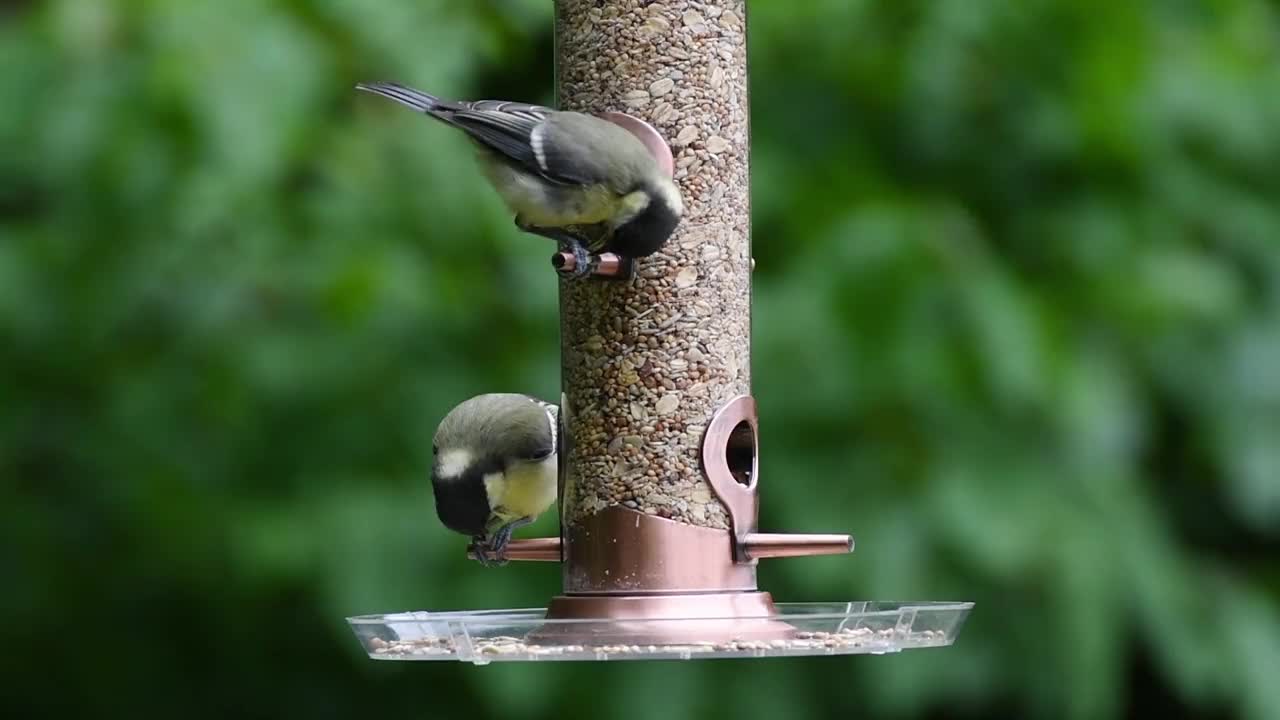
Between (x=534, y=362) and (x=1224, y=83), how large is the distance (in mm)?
2400

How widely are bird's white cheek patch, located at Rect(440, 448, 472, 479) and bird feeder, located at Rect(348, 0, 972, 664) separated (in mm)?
191

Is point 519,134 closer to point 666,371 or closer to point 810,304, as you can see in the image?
point 666,371

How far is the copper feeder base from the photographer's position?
3.39m

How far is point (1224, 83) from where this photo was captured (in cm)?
582

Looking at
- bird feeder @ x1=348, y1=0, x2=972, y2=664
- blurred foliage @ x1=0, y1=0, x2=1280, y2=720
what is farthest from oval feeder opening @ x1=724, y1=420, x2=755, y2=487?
blurred foliage @ x1=0, y1=0, x2=1280, y2=720

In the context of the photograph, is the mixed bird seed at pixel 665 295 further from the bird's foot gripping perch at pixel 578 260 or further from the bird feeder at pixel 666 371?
the bird's foot gripping perch at pixel 578 260

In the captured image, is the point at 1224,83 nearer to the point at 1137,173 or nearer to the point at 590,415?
the point at 1137,173

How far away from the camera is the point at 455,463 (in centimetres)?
395

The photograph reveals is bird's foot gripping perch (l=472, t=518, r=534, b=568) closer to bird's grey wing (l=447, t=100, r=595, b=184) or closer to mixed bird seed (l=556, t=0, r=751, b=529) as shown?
mixed bird seed (l=556, t=0, r=751, b=529)

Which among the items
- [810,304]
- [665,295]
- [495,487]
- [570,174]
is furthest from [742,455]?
[810,304]

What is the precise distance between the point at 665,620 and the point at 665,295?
2.52 ft

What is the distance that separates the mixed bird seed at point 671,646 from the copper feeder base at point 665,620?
0.03 metres

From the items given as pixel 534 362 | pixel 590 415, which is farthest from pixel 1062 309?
pixel 590 415

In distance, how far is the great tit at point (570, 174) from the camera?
361 centimetres
